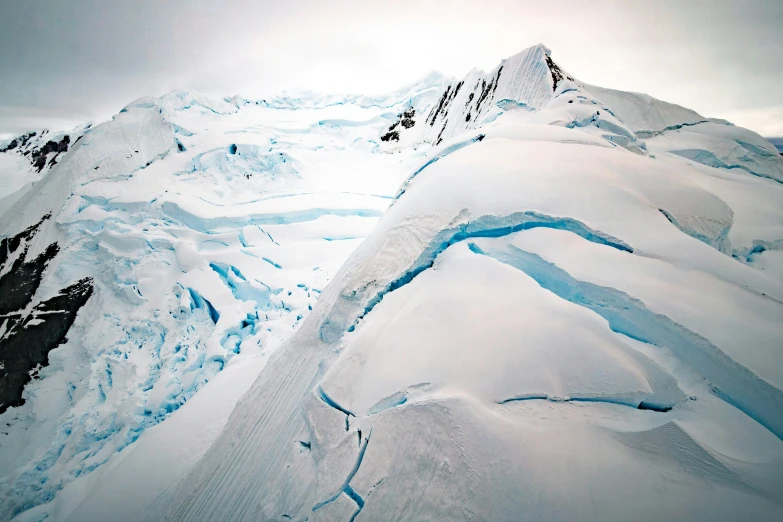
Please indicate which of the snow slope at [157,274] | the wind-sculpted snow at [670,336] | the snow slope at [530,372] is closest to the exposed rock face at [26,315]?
the snow slope at [157,274]

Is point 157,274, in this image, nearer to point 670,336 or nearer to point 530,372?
point 530,372

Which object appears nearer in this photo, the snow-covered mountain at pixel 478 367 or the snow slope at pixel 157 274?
the snow-covered mountain at pixel 478 367

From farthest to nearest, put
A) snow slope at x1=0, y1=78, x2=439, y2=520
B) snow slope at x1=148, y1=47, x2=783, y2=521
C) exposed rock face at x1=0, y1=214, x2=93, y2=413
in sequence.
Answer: exposed rock face at x1=0, y1=214, x2=93, y2=413
snow slope at x1=0, y1=78, x2=439, y2=520
snow slope at x1=148, y1=47, x2=783, y2=521

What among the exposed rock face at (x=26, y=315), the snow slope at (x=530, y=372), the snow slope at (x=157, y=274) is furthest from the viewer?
the exposed rock face at (x=26, y=315)

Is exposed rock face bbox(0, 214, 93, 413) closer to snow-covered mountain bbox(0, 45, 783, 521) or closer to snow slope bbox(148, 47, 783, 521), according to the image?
snow-covered mountain bbox(0, 45, 783, 521)

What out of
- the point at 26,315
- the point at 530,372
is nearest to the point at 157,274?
the point at 26,315

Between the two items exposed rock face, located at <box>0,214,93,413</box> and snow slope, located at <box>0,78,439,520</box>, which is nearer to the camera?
snow slope, located at <box>0,78,439,520</box>

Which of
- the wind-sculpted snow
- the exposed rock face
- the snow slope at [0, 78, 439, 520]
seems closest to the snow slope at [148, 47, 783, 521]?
the wind-sculpted snow

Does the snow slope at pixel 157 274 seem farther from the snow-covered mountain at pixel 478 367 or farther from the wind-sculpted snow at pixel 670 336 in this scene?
the wind-sculpted snow at pixel 670 336

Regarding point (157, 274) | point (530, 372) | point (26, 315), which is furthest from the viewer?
point (157, 274)
